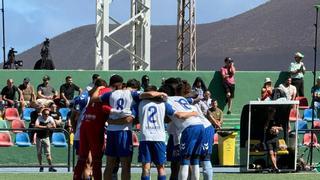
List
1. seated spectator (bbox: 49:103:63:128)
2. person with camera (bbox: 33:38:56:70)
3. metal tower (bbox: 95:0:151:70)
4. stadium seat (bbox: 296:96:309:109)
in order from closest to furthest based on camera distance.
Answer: seated spectator (bbox: 49:103:63:128) → stadium seat (bbox: 296:96:309:109) → metal tower (bbox: 95:0:151:70) → person with camera (bbox: 33:38:56:70)

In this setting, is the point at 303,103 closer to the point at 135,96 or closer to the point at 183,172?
the point at 135,96

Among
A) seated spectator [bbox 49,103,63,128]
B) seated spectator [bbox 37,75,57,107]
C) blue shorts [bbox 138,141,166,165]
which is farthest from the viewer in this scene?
seated spectator [bbox 37,75,57,107]

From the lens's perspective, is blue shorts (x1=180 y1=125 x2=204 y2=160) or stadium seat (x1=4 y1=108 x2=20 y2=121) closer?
blue shorts (x1=180 y1=125 x2=204 y2=160)

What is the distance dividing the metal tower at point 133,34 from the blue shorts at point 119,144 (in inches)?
535

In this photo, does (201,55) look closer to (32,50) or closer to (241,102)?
(32,50)

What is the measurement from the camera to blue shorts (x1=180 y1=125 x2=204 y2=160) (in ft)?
66.2

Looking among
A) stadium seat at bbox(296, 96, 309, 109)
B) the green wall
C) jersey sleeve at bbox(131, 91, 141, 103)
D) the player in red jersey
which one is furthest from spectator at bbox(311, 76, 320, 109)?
jersey sleeve at bbox(131, 91, 141, 103)

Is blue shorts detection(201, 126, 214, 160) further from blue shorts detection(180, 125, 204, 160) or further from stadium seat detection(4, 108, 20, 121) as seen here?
stadium seat detection(4, 108, 20, 121)

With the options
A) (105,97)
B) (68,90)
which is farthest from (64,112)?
(105,97)

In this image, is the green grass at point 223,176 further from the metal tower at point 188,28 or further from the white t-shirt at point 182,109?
the metal tower at point 188,28

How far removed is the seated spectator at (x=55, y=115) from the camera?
29719mm

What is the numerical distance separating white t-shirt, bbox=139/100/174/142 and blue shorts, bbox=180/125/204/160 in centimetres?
38

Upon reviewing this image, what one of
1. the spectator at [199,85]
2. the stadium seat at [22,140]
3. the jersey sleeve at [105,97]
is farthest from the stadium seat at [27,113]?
the jersey sleeve at [105,97]

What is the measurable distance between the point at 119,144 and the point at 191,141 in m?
1.23
